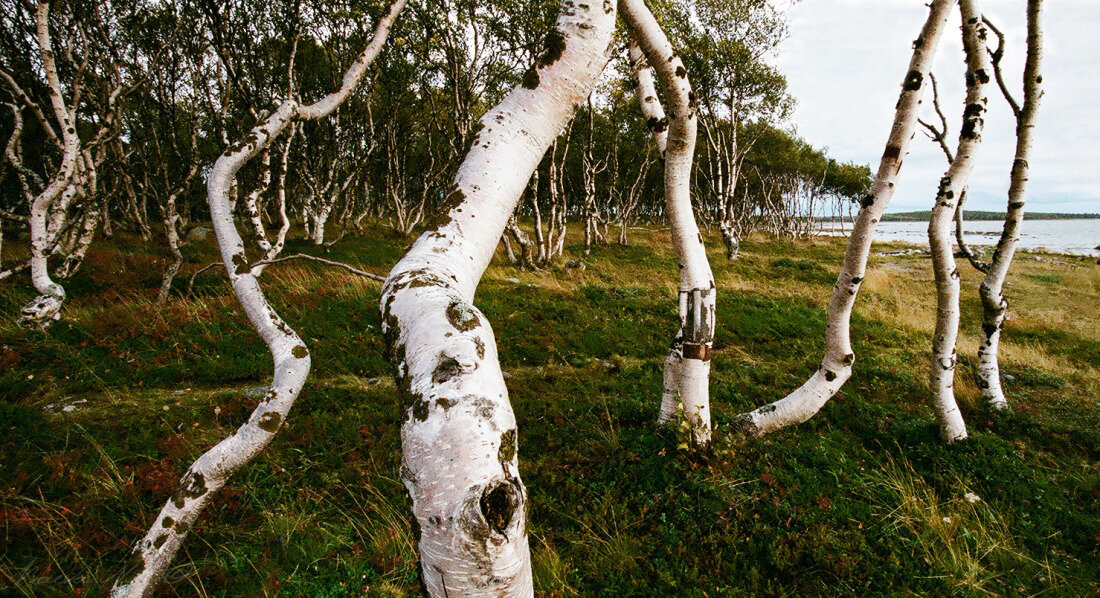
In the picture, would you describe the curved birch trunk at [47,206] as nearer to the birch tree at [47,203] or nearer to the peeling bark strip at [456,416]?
the birch tree at [47,203]

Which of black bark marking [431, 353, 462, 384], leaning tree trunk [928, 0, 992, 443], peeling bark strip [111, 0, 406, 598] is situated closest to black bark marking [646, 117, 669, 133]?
peeling bark strip [111, 0, 406, 598]

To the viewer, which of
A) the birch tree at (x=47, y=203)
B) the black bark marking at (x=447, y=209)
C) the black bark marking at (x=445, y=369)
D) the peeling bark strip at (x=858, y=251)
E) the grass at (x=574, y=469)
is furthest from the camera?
the birch tree at (x=47, y=203)

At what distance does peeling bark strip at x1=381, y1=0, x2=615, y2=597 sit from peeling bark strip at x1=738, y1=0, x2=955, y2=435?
4.24m

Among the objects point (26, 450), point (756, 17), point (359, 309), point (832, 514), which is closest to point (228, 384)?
point (26, 450)

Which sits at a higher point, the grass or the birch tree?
the birch tree

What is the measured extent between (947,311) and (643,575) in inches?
200

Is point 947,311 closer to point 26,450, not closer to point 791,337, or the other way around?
point 791,337

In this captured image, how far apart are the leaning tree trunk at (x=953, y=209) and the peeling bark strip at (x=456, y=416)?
243 inches

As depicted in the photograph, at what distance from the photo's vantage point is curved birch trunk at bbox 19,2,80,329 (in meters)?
7.91

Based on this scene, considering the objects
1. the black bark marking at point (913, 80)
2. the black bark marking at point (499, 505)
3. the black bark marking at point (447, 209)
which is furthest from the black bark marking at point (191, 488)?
the black bark marking at point (913, 80)

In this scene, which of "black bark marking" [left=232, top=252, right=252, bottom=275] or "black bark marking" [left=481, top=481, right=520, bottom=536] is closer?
"black bark marking" [left=481, top=481, right=520, bottom=536]

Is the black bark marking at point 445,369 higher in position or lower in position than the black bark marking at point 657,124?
lower

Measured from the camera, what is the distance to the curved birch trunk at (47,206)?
7906 mm

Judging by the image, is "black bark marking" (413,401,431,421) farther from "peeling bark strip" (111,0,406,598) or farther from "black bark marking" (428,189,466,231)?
"peeling bark strip" (111,0,406,598)
